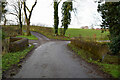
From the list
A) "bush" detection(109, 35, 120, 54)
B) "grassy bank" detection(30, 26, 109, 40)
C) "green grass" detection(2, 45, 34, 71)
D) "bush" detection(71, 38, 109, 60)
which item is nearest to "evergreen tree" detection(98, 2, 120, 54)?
"bush" detection(109, 35, 120, 54)

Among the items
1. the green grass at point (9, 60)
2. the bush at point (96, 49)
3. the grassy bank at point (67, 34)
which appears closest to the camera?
the green grass at point (9, 60)

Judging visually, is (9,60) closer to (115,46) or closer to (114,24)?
(115,46)

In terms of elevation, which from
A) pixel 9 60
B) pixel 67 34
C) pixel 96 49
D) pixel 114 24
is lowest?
pixel 9 60

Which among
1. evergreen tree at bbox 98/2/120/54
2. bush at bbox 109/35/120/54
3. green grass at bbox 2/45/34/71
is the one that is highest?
evergreen tree at bbox 98/2/120/54

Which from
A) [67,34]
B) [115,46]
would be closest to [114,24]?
[115,46]


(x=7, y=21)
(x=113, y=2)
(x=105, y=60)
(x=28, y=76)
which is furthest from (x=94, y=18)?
(x=7, y=21)

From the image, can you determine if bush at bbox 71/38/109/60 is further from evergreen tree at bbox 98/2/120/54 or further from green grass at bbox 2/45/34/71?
green grass at bbox 2/45/34/71

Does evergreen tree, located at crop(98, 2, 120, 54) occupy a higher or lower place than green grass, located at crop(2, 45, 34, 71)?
higher

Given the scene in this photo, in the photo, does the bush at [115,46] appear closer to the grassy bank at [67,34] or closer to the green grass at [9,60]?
the green grass at [9,60]

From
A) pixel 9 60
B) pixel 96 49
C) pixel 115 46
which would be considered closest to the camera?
pixel 9 60

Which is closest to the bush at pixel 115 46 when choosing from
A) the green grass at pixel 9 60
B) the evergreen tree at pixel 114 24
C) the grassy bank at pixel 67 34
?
the evergreen tree at pixel 114 24

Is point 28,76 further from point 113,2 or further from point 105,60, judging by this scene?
point 113,2

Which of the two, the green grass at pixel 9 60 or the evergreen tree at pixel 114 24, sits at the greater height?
the evergreen tree at pixel 114 24

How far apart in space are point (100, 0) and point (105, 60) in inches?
282
